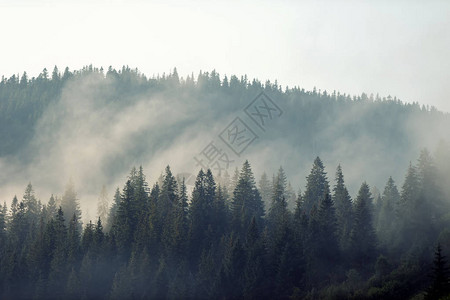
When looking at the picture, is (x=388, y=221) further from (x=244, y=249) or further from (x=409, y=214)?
(x=244, y=249)

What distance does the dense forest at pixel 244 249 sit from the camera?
73538mm

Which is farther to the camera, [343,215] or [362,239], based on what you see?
[343,215]

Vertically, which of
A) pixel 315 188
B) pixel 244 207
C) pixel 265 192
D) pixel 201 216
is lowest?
pixel 201 216

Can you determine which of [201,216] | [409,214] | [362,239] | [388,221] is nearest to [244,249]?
[201,216]

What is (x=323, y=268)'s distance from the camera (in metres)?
77.2

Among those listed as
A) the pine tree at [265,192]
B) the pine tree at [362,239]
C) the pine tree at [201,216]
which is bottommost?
the pine tree at [362,239]

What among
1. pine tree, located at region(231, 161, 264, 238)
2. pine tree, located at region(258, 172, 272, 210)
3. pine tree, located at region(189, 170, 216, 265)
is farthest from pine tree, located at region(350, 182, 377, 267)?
pine tree, located at region(258, 172, 272, 210)

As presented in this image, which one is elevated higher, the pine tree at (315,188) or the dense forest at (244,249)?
the pine tree at (315,188)

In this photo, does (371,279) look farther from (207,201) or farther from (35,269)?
(35,269)

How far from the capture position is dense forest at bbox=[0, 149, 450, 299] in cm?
7354

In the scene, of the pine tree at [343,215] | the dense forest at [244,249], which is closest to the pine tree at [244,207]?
the dense forest at [244,249]

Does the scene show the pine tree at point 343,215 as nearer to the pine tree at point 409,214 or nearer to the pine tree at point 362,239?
the pine tree at point 362,239

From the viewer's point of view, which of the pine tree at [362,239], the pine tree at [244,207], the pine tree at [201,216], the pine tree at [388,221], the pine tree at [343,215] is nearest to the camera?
the pine tree at [362,239]

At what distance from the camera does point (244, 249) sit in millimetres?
80062
